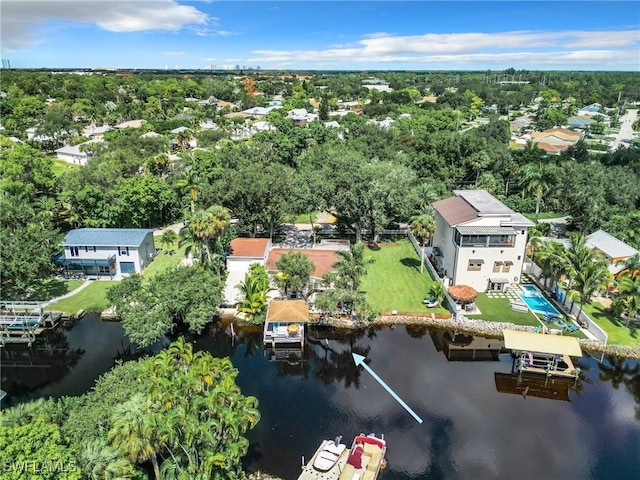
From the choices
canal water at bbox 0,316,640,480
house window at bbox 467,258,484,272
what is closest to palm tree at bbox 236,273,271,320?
canal water at bbox 0,316,640,480

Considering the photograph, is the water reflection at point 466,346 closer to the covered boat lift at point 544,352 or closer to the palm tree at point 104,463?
the covered boat lift at point 544,352

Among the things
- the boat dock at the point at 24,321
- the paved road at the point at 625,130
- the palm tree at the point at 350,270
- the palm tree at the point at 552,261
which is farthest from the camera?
the paved road at the point at 625,130

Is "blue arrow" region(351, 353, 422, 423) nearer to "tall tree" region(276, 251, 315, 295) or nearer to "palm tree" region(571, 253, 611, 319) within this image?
"tall tree" region(276, 251, 315, 295)

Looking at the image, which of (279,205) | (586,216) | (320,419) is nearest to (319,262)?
(279,205)

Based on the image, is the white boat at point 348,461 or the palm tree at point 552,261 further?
the palm tree at point 552,261

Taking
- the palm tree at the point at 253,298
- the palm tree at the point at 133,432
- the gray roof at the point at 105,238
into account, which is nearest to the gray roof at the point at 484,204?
the palm tree at the point at 253,298
